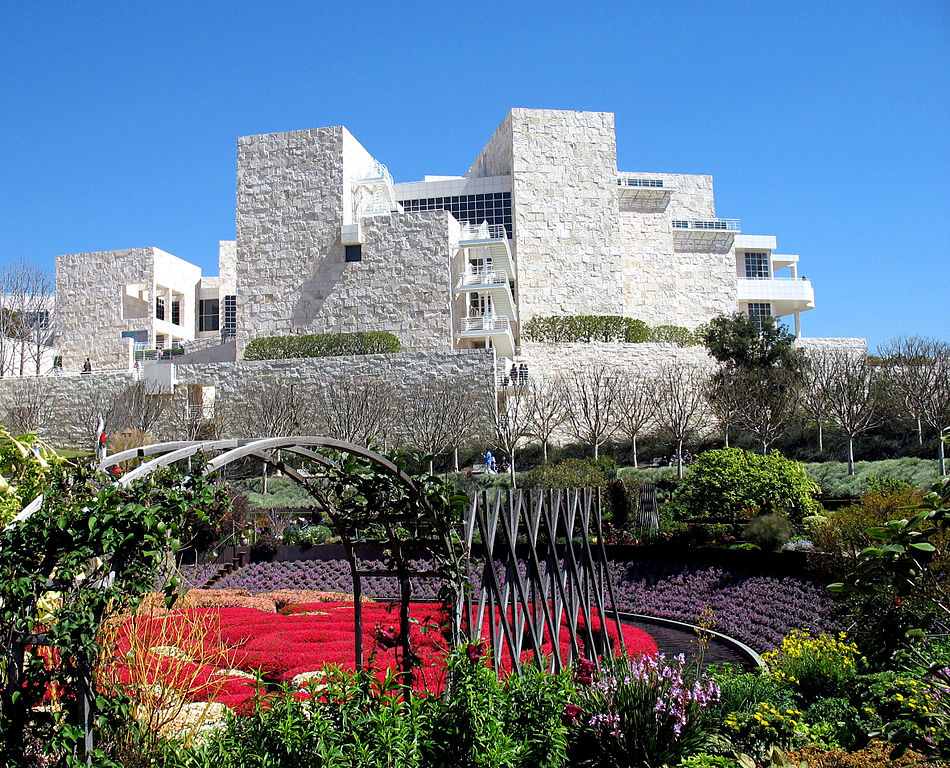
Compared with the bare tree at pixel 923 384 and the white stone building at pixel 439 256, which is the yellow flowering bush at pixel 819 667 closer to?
the bare tree at pixel 923 384

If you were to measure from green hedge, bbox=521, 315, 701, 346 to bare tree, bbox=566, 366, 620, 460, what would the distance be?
10.7 ft

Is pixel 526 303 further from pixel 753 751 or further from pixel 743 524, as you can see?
pixel 753 751

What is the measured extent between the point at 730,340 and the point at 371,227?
16.9m

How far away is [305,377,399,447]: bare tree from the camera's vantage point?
31047 millimetres

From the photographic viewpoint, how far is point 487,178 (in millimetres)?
42000

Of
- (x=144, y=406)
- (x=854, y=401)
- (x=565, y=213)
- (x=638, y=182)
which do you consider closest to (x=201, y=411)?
(x=144, y=406)

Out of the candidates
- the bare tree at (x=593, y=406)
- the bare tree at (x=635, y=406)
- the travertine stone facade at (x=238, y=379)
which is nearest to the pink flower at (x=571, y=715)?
the bare tree at (x=593, y=406)

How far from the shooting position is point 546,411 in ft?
106

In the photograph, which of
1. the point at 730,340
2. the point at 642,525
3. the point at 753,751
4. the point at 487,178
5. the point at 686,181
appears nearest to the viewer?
the point at 753,751

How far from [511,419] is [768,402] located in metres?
Answer: 9.34

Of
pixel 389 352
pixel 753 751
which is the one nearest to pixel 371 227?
pixel 389 352

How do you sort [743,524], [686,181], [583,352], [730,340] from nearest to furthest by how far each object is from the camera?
[743,524] → [730,340] → [583,352] → [686,181]

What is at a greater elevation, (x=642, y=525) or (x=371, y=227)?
(x=371, y=227)

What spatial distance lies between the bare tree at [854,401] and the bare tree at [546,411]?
9.46 metres
